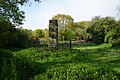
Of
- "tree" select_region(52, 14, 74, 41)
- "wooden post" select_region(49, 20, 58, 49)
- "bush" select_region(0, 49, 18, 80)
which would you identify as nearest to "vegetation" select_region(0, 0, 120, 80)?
"bush" select_region(0, 49, 18, 80)

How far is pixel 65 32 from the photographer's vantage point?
6375 cm

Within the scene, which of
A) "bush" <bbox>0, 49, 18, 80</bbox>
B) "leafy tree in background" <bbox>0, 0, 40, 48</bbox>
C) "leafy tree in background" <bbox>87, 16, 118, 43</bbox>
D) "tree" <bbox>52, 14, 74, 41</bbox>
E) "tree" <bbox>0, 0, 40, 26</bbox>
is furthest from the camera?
"tree" <bbox>52, 14, 74, 41</bbox>

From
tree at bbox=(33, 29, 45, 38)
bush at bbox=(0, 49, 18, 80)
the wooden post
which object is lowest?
bush at bbox=(0, 49, 18, 80)

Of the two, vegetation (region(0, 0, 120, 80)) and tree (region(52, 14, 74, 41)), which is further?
tree (region(52, 14, 74, 41))

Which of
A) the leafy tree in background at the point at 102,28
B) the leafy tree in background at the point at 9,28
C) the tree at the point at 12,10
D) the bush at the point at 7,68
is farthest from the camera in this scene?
the leafy tree in background at the point at 102,28

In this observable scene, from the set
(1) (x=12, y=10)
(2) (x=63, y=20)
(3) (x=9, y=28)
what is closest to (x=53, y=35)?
(1) (x=12, y=10)

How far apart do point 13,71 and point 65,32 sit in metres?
51.5

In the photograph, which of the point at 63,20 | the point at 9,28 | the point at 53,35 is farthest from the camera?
the point at 63,20

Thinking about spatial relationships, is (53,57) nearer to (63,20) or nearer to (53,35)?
(53,35)

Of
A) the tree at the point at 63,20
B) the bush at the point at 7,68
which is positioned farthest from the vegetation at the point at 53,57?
the tree at the point at 63,20

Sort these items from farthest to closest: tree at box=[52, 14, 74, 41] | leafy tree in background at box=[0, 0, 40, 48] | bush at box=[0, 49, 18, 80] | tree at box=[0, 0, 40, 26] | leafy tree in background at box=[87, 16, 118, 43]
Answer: tree at box=[52, 14, 74, 41]
leafy tree in background at box=[87, 16, 118, 43]
leafy tree in background at box=[0, 0, 40, 48]
tree at box=[0, 0, 40, 26]
bush at box=[0, 49, 18, 80]

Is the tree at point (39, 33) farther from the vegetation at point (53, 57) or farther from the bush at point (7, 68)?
the bush at point (7, 68)

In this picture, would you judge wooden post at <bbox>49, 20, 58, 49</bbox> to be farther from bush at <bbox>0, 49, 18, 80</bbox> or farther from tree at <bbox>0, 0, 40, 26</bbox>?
bush at <bbox>0, 49, 18, 80</bbox>

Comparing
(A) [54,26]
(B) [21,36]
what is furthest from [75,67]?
(B) [21,36]
